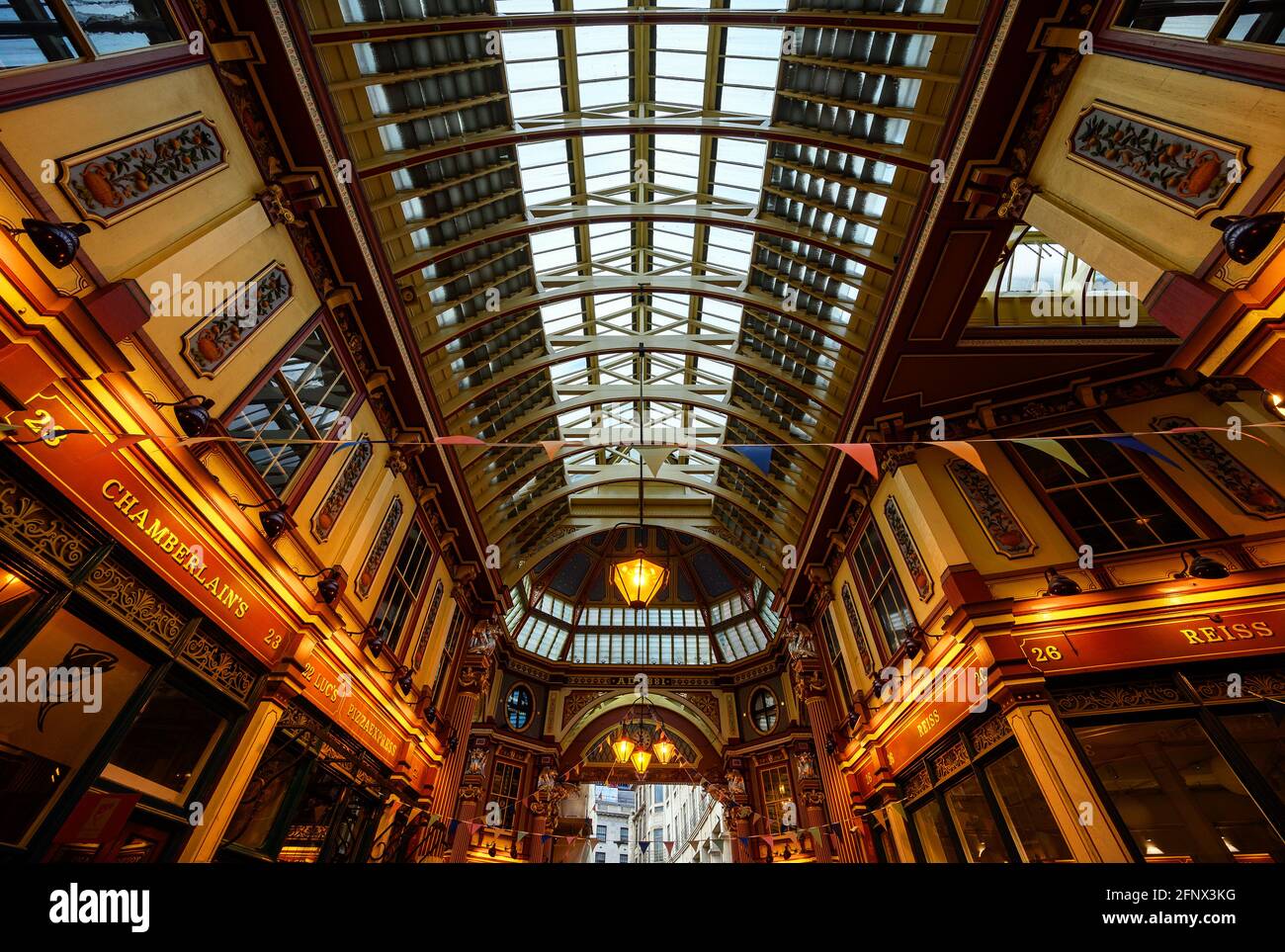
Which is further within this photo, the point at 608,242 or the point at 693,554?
the point at 693,554

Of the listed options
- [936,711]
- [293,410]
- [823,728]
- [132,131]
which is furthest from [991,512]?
[132,131]

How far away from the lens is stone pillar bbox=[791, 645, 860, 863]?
1255cm

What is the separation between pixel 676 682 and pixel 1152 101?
21470 millimetres

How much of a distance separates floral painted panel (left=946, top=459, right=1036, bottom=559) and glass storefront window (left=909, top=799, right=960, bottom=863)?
4.41 meters

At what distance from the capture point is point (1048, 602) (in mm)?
7914

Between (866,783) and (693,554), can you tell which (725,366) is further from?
(693,554)

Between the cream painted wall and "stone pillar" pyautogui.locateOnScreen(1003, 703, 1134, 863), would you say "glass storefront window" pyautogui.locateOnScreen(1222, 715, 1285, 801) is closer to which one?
"stone pillar" pyautogui.locateOnScreen(1003, 703, 1134, 863)

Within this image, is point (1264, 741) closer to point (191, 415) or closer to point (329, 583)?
point (329, 583)

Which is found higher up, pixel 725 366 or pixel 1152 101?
pixel 725 366

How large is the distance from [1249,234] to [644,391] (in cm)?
1141

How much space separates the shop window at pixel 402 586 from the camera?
10367 mm

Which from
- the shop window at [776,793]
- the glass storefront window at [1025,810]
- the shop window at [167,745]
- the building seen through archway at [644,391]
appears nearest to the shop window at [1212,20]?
the building seen through archway at [644,391]

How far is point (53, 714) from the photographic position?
5039 millimetres

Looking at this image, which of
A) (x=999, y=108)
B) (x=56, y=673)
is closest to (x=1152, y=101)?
(x=999, y=108)
